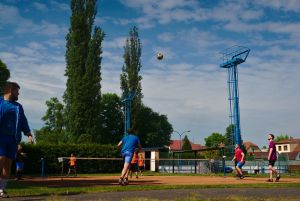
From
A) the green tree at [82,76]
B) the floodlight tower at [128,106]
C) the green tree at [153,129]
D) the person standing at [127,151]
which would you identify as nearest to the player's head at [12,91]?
the person standing at [127,151]

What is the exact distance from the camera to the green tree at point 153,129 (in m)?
72.8

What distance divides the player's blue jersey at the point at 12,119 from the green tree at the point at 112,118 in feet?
195

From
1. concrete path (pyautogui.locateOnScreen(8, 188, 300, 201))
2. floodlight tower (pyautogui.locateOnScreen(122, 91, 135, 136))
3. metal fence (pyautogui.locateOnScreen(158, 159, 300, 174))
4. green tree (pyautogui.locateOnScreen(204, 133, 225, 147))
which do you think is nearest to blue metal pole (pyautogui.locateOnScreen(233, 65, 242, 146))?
metal fence (pyautogui.locateOnScreen(158, 159, 300, 174))

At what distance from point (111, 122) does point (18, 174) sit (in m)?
51.3

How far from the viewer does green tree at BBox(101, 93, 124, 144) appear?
225ft

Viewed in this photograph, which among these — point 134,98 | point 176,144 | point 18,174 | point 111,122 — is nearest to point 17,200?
point 18,174

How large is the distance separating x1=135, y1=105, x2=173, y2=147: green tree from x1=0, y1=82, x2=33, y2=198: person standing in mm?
61999

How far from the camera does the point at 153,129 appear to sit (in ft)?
243

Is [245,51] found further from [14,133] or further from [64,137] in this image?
[14,133]

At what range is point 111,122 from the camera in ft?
230

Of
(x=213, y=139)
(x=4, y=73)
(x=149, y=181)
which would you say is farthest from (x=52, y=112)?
(x=213, y=139)

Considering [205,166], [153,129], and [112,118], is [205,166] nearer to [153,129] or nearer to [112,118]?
[112,118]

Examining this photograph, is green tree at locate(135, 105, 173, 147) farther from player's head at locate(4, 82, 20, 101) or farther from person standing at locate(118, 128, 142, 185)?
player's head at locate(4, 82, 20, 101)

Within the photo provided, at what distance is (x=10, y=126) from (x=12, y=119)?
14 cm
